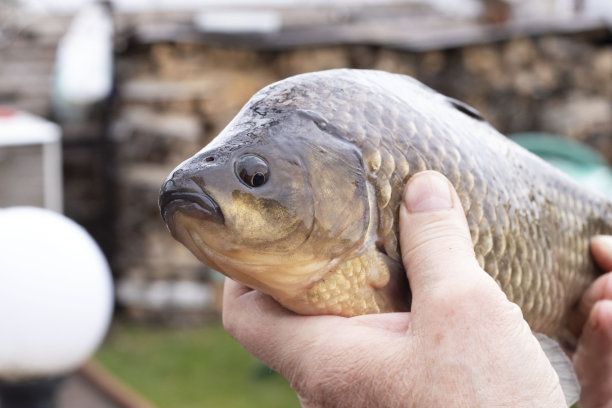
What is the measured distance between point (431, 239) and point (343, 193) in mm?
206

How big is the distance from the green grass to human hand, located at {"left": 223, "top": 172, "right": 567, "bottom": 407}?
14.4 ft

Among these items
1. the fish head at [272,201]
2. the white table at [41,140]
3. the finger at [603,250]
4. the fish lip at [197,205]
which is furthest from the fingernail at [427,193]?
the white table at [41,140]

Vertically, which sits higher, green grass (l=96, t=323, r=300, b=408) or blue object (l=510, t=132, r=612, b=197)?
blue object (l=510, t=132, r=612, b=197)

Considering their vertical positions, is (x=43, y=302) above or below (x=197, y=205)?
below

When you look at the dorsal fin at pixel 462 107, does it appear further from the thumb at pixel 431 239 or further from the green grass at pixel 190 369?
the green grass at pixel 190 369

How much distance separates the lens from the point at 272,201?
1.38 m

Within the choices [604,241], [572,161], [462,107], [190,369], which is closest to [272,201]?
[462,107]

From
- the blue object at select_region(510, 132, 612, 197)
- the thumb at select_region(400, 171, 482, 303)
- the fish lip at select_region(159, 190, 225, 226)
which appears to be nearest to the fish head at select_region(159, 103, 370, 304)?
the fish lip at select_region(159, 190, 225, 226)

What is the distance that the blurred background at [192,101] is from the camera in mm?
6555

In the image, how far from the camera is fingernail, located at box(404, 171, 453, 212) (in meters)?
1.49

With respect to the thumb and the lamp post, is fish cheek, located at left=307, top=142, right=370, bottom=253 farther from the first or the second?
the lamp post

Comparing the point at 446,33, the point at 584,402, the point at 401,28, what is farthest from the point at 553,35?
the point at 584,402

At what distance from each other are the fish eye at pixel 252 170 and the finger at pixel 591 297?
1.11m

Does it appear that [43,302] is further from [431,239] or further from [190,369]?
[190,369]
